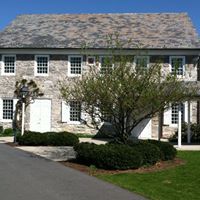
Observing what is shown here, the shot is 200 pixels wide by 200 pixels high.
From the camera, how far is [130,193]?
1061 cm

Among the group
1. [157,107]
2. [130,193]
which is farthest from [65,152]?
[130,193]

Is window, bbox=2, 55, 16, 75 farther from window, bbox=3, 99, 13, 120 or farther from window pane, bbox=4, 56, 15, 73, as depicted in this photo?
window, bbox=3, 99, 13, 120

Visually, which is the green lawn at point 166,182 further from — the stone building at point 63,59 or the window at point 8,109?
the window at point 8,109

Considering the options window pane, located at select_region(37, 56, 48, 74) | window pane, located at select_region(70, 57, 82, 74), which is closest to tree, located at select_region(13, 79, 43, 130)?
window pane, located at select_region(37, 56, 48, 74)

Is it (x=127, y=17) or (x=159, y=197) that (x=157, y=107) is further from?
(x=127, y=17)

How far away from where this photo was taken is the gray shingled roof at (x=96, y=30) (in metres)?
31.8

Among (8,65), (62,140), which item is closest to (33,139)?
(62,140)

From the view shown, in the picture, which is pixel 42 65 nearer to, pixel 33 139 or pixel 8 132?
pixel 8 132

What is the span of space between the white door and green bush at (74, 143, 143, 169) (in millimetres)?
16529

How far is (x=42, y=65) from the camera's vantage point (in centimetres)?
3234

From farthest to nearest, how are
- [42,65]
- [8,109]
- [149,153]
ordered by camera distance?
[8,109], [42,65], [149,153]

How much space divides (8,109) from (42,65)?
3.80m

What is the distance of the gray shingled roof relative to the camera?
3180cm

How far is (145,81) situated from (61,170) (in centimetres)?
428
